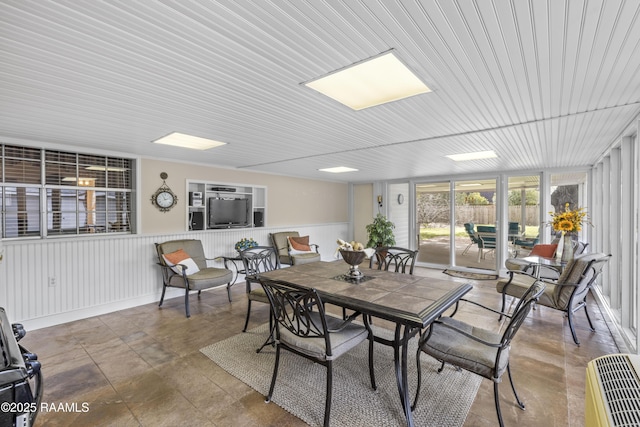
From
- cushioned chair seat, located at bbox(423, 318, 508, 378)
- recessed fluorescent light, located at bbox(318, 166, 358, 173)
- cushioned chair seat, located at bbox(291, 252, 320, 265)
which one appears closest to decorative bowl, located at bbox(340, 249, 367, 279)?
cushioned chair seat, located at bbox(423, 318, 508, 378)

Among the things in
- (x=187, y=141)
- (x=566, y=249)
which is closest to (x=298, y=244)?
(x=187, y=141)

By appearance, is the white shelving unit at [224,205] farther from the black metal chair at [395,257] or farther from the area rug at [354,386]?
the black metal chair at [395,257]

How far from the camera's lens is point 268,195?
629 cm

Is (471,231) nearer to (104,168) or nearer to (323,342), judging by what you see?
(323,342)

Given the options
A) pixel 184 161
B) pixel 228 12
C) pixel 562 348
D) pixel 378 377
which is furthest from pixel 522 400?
pixel 184 161

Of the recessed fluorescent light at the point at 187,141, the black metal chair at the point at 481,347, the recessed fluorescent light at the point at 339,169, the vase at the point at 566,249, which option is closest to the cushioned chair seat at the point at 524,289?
the vase at the point at 566,249

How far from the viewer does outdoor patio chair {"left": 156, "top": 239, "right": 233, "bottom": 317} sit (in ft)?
13.0

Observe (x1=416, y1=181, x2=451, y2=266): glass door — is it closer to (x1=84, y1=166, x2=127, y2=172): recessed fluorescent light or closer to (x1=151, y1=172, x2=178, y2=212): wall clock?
(x1=151, y1=172, x2=178, y2=212): wall clock

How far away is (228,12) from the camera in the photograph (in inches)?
48.8

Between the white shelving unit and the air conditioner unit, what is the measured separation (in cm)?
510

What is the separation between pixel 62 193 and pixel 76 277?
3.67 ft

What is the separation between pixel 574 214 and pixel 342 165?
343 centimetres

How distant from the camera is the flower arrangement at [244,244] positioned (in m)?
5.39

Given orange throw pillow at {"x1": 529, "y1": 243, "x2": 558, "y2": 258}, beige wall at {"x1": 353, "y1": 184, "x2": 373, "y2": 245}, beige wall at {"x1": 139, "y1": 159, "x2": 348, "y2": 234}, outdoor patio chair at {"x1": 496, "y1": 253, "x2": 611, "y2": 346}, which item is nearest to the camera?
outdoor patio chair at {"x1": 496, "y1": 253, "x2": 611, "y2": 346}
